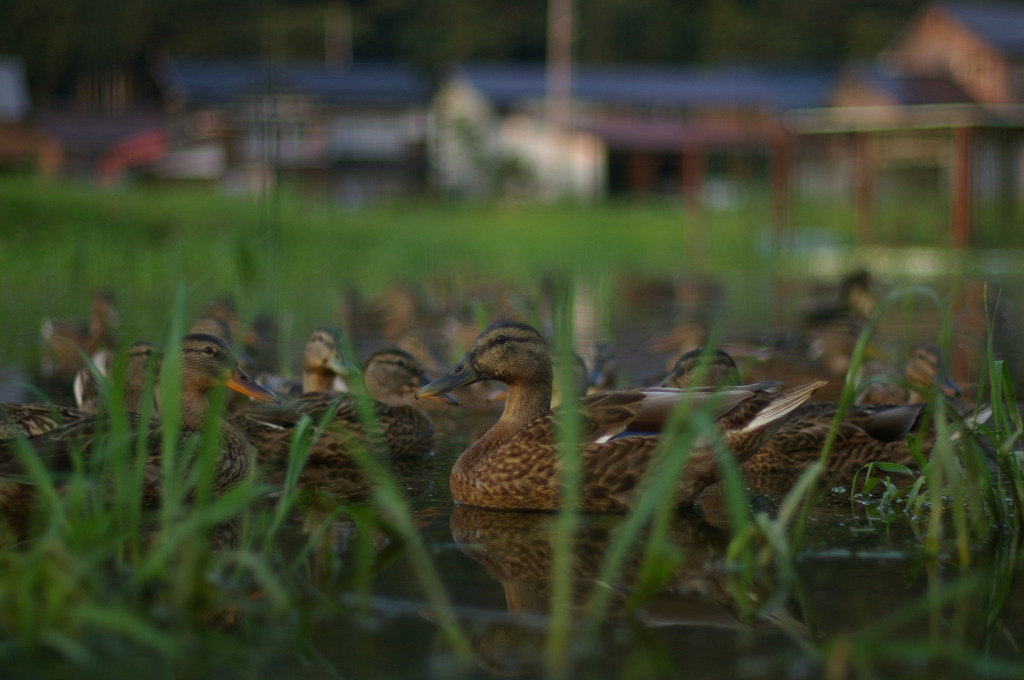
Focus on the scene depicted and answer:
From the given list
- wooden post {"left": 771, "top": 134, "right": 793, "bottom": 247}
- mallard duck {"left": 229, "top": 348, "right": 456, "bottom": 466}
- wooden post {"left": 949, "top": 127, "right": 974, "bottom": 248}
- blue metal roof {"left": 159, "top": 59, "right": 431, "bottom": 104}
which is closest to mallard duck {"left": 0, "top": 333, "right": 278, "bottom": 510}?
mallard duck {"left": 229, "top": 348, "right": 456, "bottom": 466}

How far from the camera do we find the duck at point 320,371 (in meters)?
6.15

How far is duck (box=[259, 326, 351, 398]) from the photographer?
6152mm

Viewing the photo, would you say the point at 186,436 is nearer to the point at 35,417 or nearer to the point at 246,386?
the point at 246,386

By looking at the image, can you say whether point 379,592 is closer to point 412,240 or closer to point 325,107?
point 412,240

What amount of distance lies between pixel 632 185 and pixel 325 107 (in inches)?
364

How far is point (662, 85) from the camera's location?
45.8 m

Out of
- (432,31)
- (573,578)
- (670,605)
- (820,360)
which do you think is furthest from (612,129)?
(670,605)

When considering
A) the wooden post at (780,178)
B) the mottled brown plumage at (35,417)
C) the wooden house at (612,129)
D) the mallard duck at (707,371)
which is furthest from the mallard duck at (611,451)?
the wooden house at (612,129)

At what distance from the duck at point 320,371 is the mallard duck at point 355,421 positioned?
20 centimetres

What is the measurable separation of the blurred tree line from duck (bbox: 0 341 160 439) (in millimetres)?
46454

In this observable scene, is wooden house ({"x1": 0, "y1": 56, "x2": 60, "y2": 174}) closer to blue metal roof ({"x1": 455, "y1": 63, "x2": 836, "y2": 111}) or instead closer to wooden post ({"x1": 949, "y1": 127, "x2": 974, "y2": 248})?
blue metal roof ({"x1": 455, "y1": 63, "x2": 836, "y2": 111})

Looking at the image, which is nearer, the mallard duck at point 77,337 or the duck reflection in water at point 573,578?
the duck reflection in water at point 573,578

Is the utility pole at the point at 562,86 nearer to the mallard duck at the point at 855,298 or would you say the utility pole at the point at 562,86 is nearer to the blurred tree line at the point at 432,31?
the blurred tree line at the point at 432,31

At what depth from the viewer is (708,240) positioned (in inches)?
879
